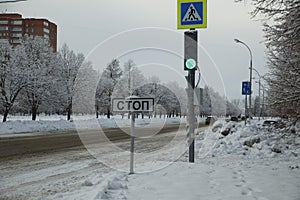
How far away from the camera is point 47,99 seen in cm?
3438

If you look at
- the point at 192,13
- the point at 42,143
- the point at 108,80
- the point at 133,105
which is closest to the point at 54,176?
the point at 133,105

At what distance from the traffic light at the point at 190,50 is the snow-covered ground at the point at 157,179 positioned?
2669 mm

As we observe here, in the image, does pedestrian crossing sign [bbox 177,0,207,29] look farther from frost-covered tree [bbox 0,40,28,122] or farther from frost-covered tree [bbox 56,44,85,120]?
frost-covered tree [bbox 56,44,85,120]

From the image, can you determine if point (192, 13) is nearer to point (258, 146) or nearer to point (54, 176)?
point (54, 176)

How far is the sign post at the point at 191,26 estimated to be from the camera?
8445 mm

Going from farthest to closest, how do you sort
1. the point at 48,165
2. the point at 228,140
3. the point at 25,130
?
the point at 25,130, the point at 228,140, the point at 48,165

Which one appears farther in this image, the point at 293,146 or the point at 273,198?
the point at 293,146

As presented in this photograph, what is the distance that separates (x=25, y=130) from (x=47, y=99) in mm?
9533

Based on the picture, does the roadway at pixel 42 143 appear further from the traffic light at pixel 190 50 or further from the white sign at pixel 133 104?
the traffic light at pixel 190 50

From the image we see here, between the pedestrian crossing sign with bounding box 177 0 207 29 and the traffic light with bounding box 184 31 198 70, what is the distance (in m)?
0.21

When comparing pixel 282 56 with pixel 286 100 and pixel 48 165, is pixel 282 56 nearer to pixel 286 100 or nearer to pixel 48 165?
pixel 286 100

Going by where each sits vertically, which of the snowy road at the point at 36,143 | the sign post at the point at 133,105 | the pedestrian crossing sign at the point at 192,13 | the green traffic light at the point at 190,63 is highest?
the pedestrian crossing sign at the point at 192,13

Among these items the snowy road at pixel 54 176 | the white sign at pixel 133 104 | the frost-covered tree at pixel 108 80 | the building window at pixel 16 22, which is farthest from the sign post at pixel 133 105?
the building window at pixel 16 22

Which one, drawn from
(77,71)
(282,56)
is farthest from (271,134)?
(77,71)
